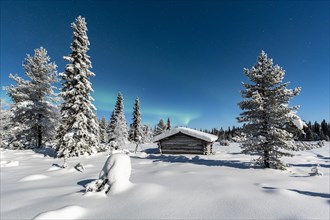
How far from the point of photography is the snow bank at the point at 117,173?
590 centimetres

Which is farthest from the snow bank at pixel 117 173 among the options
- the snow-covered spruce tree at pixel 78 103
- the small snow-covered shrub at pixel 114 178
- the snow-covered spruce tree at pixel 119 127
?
the snow-covered spruce tree at pixel 119 127

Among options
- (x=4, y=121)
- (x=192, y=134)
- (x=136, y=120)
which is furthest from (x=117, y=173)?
(x=136, y=120)

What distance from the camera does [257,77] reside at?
11539 millimetres

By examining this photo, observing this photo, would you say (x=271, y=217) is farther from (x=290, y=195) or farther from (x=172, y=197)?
(x=172, y=197)

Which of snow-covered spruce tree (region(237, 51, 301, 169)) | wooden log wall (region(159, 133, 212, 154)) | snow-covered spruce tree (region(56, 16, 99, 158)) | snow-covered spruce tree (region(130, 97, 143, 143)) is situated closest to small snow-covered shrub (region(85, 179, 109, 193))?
snow-covered spruce tree (region(237, 51, 301, 169))

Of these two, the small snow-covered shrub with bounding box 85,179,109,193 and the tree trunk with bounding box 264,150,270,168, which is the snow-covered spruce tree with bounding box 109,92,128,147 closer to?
the tree trunk with bounding box 264,150,270,168

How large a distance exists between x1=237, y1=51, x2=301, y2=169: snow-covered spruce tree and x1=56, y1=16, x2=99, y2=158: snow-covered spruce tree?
1406cm

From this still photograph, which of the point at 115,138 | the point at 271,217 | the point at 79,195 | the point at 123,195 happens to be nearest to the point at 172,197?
the point at 123,195

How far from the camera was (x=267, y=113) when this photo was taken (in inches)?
444

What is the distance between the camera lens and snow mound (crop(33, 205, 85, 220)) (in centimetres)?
390

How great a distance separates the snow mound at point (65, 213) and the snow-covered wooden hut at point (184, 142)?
18716mm

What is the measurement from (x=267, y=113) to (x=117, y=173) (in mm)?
9457

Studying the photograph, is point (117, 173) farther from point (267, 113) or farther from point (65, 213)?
point (267, 113)

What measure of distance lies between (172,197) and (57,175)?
7095 millimetres
